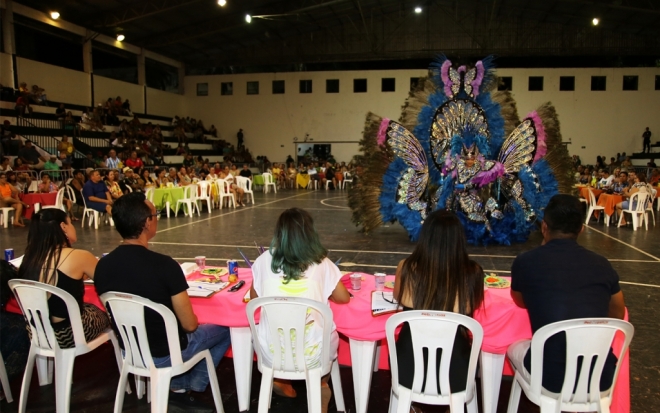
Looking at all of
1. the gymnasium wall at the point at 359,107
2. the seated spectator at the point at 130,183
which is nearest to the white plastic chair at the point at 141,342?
the seated spectator at the point at 130,183

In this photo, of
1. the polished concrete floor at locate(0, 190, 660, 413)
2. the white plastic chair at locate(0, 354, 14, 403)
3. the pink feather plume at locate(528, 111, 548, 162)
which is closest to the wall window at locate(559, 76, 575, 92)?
the polished concrete floor at locate(0, 190, 660, 413)

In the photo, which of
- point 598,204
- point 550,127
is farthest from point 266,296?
point 598,204

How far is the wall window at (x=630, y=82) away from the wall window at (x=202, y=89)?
66.0 ft

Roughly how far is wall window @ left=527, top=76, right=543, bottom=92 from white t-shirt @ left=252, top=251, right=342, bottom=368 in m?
23.8

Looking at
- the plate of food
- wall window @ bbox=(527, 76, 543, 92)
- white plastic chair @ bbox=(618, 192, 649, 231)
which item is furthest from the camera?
wall window @ bbox=(527, 76, 543, 92)

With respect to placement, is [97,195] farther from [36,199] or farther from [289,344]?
[289,344]

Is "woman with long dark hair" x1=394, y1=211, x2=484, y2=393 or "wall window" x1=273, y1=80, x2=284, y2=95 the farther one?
"wall window" x1=273, y1=80, x2=284, y2=95

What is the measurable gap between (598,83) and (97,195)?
2229 cm

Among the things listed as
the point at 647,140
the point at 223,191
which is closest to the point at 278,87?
the point at 223,191

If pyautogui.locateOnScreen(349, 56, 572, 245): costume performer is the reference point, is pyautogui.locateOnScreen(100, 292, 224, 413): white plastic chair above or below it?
below

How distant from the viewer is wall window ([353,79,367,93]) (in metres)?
24.8

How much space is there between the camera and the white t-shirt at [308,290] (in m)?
2.38

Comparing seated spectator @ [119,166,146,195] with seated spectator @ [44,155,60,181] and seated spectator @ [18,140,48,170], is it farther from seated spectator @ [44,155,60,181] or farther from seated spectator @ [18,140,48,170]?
seated spectator @ [18,140,48,170]

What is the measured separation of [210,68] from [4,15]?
11398 millimetres
